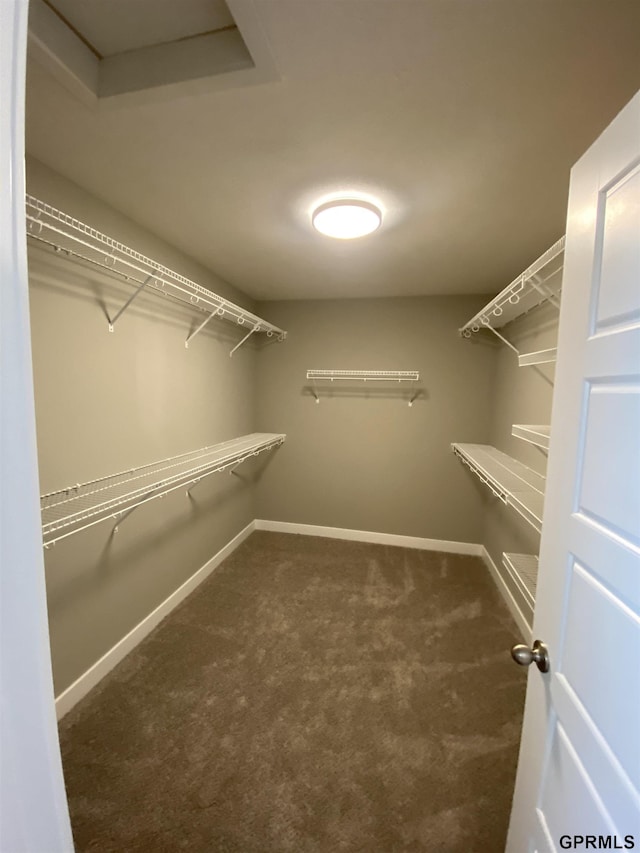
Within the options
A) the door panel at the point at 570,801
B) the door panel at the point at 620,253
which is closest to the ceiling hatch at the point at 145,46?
the door panel at the point at 620,253

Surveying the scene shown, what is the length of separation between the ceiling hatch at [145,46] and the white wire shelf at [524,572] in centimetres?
192

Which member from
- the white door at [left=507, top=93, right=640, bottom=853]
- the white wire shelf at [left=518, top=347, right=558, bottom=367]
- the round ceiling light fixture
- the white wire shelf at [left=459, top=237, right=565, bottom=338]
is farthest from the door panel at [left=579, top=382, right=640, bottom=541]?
the round ceiling light fixture

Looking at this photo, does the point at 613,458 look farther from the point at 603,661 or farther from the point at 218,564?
the point at 218,564

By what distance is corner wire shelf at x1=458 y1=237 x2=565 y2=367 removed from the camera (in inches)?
55.4

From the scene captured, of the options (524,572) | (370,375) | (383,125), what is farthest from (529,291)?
(370,375)

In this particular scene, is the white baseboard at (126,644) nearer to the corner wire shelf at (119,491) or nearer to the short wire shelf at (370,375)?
the corner wire shelf at (119,491)

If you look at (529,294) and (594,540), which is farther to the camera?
(529,294)

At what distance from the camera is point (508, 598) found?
2471 millimetres

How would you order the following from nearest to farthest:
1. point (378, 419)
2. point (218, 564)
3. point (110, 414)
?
point (110, 414)
point (218, 564)
point (378, 419)

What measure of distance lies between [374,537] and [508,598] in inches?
48.8

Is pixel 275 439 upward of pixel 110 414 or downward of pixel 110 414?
downward

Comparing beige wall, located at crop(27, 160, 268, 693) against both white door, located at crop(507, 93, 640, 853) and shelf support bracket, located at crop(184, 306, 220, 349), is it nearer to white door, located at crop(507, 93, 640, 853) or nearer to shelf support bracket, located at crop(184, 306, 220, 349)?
shelf support bracket, located at crop(184, 306, 220, 349)

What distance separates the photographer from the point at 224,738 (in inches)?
58.7

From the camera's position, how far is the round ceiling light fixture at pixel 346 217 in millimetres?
1533
